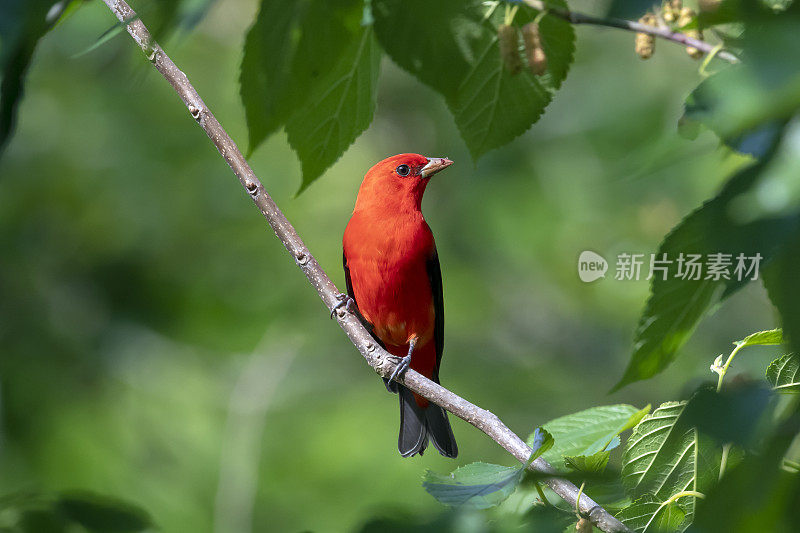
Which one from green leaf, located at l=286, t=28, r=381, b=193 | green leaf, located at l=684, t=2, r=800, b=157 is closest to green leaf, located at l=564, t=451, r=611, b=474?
green leaf, located at l=286, t=28, r=381, b=193

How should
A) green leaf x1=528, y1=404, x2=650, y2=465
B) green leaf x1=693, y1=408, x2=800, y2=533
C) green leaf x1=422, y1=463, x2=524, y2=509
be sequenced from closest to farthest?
green leaf x1=693, y1=408, x2=800, y2=533 < green leaf x1=422, y1=463, x2=524, y2=509 < green leaf x1=528, y1=404, x2=650, y2=465

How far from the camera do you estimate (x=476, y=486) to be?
1401mm

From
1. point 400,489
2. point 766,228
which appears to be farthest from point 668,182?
point 766,228

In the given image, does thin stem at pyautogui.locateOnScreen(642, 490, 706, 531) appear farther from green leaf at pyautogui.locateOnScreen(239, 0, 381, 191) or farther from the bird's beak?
the bird's beak

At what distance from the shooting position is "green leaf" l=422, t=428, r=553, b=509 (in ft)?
4.25

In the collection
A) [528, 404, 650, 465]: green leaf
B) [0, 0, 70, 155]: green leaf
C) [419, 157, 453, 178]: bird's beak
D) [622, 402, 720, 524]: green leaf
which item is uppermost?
[419, 157, 453, 178]: bird's beak

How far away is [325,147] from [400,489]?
6909mm

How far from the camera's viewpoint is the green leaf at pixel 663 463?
1.74 metres

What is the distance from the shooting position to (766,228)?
36.4 inches

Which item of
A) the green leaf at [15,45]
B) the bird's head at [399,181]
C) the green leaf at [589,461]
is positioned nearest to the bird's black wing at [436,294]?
the bird's head at [399,181]

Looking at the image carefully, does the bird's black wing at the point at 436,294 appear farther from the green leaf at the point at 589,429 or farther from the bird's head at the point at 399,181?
the green leaf at the point at 589,429

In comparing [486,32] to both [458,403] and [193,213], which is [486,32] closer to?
[458,403]

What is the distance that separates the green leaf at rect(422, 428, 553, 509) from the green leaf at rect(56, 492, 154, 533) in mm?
484

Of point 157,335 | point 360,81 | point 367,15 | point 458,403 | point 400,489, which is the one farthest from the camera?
point 157,335
